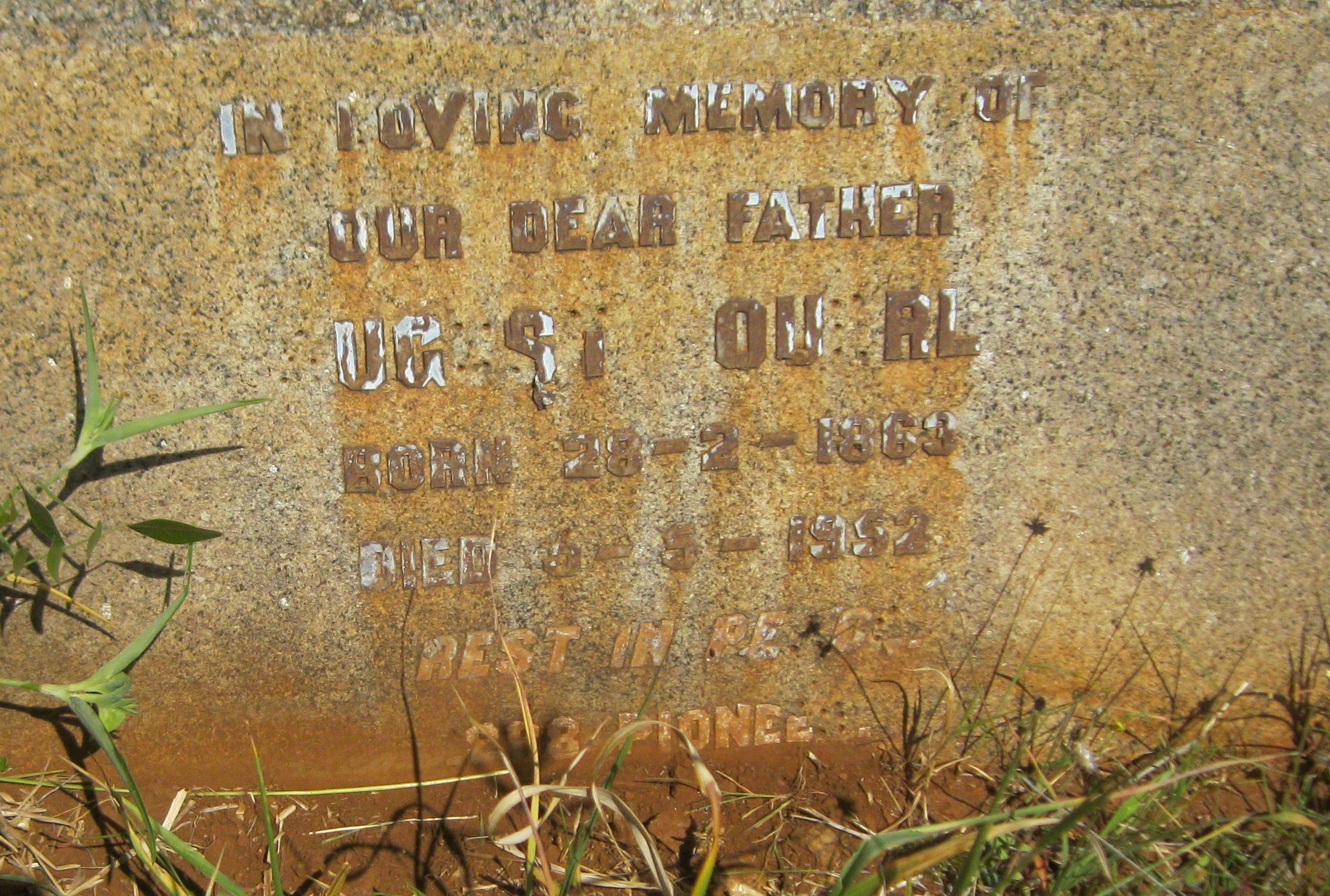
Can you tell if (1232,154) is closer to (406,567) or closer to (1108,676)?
(1108,676)

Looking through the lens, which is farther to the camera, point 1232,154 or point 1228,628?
point 1228,628

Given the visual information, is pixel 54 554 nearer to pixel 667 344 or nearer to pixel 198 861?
pixel 198 861

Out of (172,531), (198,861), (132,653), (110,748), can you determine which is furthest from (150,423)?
(198,861)

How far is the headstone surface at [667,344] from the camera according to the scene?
159 centimetres

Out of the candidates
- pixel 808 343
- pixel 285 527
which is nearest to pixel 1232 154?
pixel 808 343

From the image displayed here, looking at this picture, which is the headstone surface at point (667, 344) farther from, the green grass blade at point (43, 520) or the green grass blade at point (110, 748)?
the green grass blade at point (110, 748)

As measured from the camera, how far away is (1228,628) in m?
1.86

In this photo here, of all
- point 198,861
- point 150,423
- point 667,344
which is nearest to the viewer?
point 198,861

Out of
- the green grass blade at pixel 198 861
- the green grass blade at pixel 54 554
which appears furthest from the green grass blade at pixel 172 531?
the green grass blade at pixel 198 861

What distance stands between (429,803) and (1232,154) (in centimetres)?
184

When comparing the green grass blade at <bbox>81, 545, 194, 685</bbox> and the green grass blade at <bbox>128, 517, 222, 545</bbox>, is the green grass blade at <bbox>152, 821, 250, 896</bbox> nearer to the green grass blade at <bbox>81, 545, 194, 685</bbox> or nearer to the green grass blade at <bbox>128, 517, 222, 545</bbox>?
the green grass blade at <bbox>81, 545, 194, 685</bbox>

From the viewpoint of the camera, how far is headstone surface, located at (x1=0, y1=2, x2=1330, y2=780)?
5.20 ft

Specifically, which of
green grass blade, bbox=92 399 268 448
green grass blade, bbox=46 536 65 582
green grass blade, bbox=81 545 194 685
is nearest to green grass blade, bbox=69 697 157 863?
green grass blade, bbox=81 545 194 685

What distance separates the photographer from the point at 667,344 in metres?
1.71
